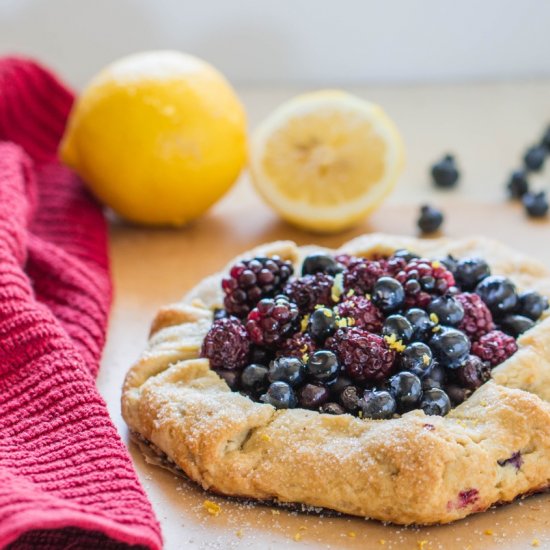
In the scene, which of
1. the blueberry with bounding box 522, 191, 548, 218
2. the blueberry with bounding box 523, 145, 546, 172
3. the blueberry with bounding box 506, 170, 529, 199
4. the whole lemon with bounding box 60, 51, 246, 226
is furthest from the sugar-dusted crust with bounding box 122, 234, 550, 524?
the blueberry with bounding box 523, 145, 546, 172

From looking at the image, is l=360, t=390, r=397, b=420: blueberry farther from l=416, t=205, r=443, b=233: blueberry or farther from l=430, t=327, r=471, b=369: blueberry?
l=416, t=205, r=443, b=233: blueberry

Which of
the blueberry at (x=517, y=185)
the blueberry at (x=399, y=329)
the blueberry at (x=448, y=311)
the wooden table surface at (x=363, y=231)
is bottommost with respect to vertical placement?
the wooden table surface at (x=363, y=231)

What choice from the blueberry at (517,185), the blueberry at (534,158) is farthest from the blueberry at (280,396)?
the blueberry at (534,158)

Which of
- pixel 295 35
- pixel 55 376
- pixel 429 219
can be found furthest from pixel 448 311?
pixel 295 35

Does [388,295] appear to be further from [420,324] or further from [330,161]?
[330,161]

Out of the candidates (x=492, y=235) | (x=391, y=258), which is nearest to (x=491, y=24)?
(x=492, y=235)

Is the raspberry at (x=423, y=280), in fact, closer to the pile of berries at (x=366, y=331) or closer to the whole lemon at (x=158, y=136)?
the pile of berries at (x=366, y=331)
